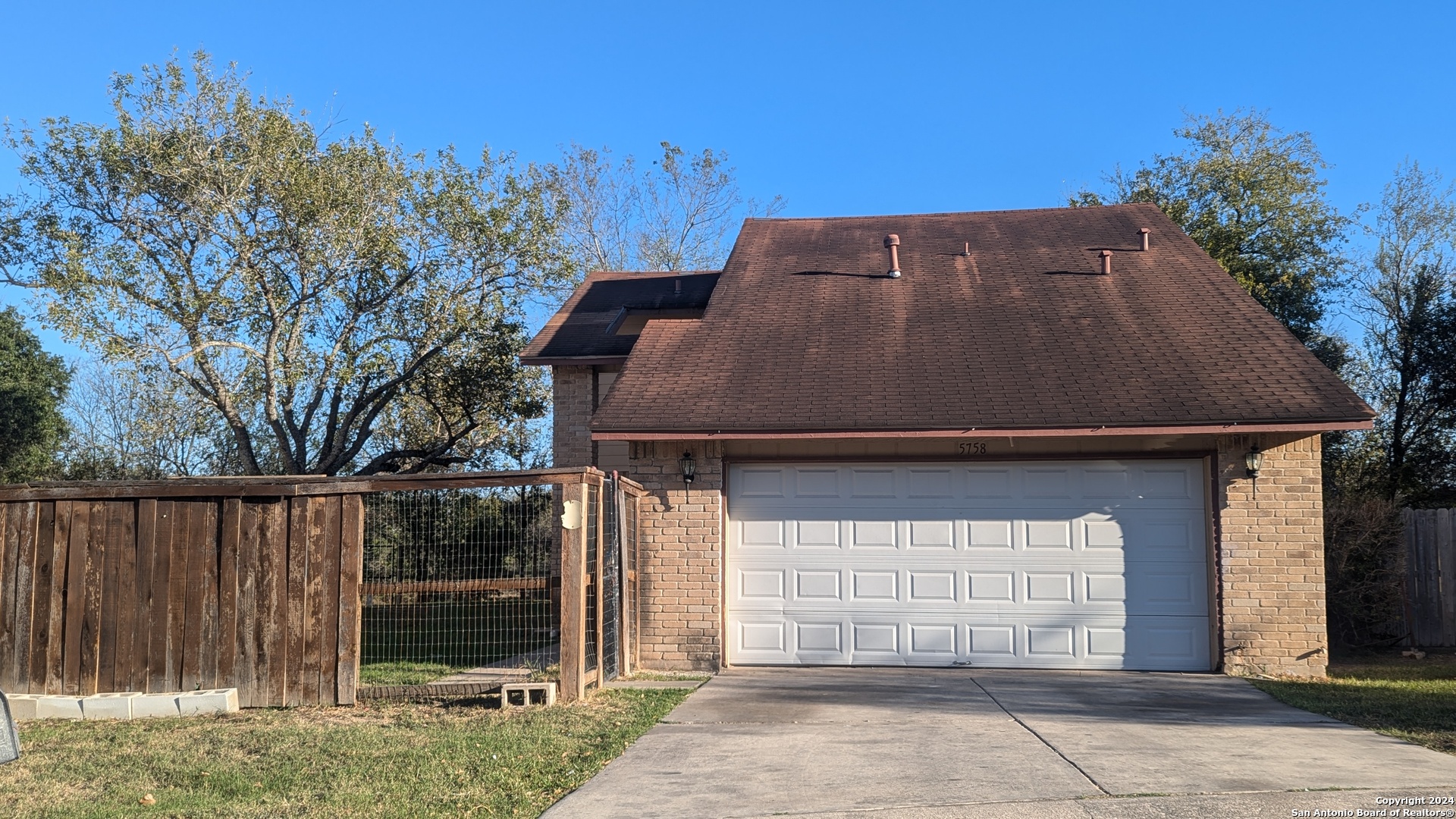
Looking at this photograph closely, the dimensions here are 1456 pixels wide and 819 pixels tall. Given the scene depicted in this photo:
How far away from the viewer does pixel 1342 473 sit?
19.4 metres

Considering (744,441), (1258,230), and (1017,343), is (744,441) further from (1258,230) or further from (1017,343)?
(1258,230)

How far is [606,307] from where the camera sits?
1736 cm

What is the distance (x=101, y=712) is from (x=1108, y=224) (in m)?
13.5

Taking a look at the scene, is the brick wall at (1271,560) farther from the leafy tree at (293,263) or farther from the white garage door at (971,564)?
the leafy tree at (293,263)

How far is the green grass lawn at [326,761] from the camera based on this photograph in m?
5.79

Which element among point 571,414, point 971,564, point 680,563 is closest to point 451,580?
point 571,414

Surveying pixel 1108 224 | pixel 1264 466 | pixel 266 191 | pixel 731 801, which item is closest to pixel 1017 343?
pixel 1264 466

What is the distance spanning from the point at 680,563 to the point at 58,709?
549 centimetres

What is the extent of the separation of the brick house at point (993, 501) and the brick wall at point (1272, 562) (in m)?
0.02

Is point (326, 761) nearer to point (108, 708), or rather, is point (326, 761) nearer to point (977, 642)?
point (108, 708)

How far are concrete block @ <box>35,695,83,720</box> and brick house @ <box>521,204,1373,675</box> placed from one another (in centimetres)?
492

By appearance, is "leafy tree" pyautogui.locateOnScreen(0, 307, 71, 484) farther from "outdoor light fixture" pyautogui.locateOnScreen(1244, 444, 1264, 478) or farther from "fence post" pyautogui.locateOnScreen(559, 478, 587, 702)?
"outdoor light fixture" pyautogui.locateOnScreen(1244, 444, 1264, 478)

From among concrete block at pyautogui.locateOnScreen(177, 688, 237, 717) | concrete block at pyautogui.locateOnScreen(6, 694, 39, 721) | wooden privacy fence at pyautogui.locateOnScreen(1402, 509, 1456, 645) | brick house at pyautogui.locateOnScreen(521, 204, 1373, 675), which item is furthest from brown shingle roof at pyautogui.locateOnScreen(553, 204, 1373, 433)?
concrete block at pyautogui.locateOnScreen(6, 694, 39, 721)

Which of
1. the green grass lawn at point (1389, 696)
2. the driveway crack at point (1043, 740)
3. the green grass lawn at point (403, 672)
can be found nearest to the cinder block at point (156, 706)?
the green grass lawn at point (403, 672)
